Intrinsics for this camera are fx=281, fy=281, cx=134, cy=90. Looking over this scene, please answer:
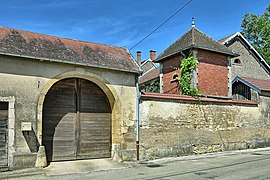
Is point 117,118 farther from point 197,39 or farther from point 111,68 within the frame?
point 197,39

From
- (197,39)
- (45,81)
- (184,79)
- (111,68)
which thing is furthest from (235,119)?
(45,81)

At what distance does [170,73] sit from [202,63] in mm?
2331

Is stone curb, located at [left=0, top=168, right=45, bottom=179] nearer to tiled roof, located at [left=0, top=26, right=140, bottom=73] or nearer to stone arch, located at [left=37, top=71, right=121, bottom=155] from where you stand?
stone arch, located at [left=37, top=71, right=121, bottom=155]

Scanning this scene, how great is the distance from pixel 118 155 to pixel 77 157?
1.48 metres

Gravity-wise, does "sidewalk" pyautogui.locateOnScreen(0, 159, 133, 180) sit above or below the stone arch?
below

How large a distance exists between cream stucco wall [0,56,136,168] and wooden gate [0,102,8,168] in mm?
271

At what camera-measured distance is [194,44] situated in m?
15.1

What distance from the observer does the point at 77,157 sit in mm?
10125

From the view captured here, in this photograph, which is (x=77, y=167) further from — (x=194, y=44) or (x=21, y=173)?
(x=194, y=44)

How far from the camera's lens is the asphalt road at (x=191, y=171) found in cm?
782

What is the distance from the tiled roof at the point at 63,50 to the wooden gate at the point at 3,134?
5.58 ft

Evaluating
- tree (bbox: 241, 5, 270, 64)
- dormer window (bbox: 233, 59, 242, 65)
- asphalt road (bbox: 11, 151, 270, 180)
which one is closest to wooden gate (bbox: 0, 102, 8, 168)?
asphalt road (bbox: 11, 151, 270, 180)

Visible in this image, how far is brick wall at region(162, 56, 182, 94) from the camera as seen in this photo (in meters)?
16.6

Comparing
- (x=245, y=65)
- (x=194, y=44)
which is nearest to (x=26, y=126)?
(x=194, y=44)
